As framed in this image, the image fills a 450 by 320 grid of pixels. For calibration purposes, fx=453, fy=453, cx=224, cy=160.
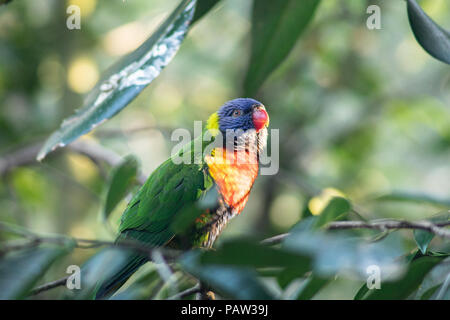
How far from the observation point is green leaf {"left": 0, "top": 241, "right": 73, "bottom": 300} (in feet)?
1.85

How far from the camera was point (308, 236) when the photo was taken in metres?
0.57

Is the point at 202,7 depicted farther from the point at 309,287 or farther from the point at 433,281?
the point at 433,281

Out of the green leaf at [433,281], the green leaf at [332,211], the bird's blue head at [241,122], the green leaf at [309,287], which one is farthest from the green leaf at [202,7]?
the green leaf at [433,281]

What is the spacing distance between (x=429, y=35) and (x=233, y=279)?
62cm

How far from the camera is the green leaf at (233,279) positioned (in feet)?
1.88

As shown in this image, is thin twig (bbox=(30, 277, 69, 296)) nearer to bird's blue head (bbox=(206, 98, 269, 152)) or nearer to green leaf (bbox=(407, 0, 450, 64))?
bird's blue head (bbox=(206, 98, 269, 152))

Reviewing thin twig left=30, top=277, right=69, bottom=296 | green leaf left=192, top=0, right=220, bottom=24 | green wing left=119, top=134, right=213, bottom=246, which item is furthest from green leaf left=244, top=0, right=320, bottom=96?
thin twig left=30, top=277, right=69, bottom=296

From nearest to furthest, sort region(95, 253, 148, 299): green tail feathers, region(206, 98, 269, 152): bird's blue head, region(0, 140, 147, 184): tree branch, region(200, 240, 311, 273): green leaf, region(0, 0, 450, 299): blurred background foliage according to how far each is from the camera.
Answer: region(200, 240, 311, 273): green leaf
region(95, 253, 148, 299): green tail feathers
region(206, 98, 269, 152): bird's blue head
region(0, 140, 147, 184): tree branch
region(0, 0, 450, 299): blurred background foliage

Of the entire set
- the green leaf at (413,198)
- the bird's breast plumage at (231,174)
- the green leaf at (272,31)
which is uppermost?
the green leaf at (272,31)

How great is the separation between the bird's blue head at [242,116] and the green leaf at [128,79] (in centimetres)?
37

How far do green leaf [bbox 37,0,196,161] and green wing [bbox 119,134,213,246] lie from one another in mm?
307

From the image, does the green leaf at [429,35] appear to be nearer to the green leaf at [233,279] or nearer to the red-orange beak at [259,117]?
the red-orange beak at [259,117]

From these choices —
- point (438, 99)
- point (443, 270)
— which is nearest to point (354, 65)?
point (438, 99)
